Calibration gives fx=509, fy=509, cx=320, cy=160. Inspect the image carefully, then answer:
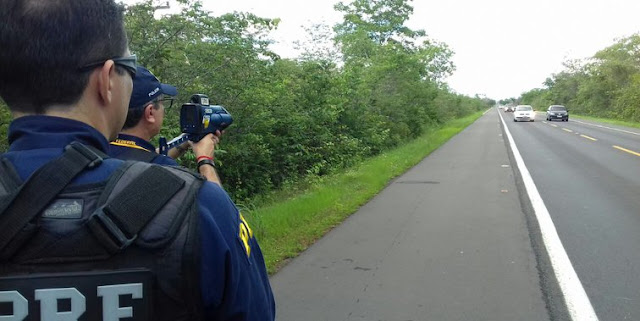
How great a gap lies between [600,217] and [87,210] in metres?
7.91

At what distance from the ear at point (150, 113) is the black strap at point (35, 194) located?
1.55 metres

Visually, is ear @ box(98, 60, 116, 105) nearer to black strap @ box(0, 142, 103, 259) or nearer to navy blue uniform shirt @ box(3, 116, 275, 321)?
navy blue uniform shirt @ box(3, 116, 275, 321)

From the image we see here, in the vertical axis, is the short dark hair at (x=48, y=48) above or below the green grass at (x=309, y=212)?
above

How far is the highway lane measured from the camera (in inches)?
175

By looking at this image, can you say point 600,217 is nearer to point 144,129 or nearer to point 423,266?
point 423,266

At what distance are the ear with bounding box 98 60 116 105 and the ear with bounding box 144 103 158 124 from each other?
1369mm


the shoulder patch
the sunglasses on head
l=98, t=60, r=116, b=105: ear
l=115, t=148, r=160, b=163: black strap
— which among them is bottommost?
l=115, t=148, r=160, b=163: black strap

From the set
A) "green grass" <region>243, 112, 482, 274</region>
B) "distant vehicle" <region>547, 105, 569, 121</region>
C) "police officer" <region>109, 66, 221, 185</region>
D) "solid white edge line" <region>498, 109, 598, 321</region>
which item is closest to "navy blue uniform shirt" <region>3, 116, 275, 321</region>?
"police officer" <region>109, 66, 221, 185</region>

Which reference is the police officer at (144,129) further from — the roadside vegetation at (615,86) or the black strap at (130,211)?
the roadside vegetation at (615,86)

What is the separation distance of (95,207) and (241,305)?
386mm

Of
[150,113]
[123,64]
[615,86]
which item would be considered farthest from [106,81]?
[615,86]

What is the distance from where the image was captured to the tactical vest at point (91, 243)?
0.99 meters

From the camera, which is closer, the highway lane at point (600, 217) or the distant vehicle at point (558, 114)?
the highway lane at point (600, 217)

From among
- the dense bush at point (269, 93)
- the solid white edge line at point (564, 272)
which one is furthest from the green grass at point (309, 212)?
the solid white edge line at point (564, 272)
